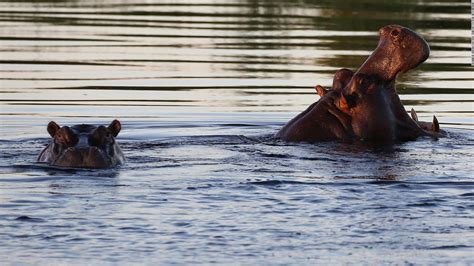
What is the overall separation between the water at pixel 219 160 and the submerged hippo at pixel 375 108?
36cm

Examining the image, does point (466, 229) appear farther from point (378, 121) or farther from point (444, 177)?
point (378, 121)

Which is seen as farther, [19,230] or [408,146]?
[408,146]

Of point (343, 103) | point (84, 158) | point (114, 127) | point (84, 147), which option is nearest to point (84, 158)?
point (84, 158)

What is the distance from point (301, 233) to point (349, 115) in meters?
4.41

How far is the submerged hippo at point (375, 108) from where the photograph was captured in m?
12.5

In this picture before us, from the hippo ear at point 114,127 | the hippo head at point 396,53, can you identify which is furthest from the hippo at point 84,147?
the hippo head at point 396,53

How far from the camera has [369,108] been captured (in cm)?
1256

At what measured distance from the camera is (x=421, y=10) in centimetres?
2736

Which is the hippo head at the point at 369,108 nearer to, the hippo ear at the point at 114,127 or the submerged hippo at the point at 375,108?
the submerged hippo at the point at 375,108

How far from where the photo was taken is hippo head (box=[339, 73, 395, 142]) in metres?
12.5

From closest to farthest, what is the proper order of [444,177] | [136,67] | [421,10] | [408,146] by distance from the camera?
[444,177] → [408,146] → [136,67] → [421,10]

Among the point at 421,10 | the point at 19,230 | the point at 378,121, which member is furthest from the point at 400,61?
the point at 421,10

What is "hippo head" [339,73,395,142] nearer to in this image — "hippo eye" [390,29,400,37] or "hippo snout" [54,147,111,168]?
"hippo eye" [390,29,400,37]

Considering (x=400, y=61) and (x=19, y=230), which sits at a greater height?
(x=400, y=61)
